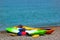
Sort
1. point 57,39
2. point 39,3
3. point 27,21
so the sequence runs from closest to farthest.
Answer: point 57,39
point 27,21
point 39,3

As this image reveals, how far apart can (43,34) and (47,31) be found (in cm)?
14

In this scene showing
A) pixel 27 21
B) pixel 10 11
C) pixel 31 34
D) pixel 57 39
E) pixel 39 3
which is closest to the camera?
pixel 57 39

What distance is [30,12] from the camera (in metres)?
6.31

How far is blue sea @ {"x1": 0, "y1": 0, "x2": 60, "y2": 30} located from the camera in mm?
5691

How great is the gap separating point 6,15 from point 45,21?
1139mm

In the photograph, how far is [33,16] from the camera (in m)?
6.11

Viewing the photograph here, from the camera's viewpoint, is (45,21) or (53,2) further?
(53,2)

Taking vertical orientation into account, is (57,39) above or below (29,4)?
below

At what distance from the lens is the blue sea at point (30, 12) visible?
18.7 feet

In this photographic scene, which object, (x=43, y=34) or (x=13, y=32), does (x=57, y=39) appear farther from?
(x=13, y=32)

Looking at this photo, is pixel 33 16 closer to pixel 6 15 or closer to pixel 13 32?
pixel 6 15

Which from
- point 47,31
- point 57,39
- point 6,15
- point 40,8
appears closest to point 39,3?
point 40,8

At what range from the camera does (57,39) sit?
3889mm

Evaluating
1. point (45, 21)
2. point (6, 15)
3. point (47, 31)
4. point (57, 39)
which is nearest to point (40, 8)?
point (45, 21)
